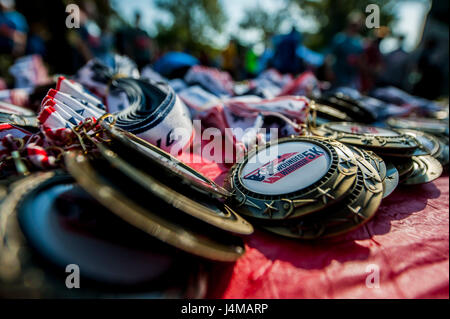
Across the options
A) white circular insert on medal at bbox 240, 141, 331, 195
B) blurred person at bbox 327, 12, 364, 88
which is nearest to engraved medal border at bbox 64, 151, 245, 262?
white circular insert on medal at bbox 240, 141, 331, 195

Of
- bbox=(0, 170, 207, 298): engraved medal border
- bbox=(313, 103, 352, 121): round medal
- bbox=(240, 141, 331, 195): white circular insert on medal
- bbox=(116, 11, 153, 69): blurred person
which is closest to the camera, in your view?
bbox=(0, 170, 207, 298): engraved medal border

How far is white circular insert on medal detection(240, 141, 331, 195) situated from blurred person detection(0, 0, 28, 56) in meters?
5.54

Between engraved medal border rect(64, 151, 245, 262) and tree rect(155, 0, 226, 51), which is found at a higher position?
tree rect(155, 0, 226, 51)

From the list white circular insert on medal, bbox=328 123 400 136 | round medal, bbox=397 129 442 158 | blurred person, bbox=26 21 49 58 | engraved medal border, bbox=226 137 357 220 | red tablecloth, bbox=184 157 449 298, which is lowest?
red tablecloth, bbox=184 157 449 298

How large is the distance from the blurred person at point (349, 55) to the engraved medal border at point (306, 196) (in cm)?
553

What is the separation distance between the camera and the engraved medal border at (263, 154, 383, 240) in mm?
1010

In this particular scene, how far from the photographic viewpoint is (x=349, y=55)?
575 cm

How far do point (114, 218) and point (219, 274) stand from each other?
1.50 ft

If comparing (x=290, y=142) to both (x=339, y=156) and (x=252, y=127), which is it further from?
(x=252, y=127)

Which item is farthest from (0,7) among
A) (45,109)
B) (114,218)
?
(114,218)

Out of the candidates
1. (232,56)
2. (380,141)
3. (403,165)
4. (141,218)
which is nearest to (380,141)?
(380,141)

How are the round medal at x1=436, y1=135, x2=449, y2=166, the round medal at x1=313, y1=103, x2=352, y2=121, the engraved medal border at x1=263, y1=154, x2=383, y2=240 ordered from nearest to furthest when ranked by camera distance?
the engraved medal border at x1=263, y1=154, x2=383, y2=240, the round medal at x1=436, y1=135, x2=449, y2=166, the round medal at x1=313, y1=103, x2=352, y2=121

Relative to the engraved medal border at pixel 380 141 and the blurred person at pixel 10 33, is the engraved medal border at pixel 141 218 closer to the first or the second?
the engraved medal border at pixel 380 141

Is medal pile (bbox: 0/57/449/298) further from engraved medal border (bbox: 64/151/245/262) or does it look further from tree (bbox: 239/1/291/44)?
tree (bbox: 239/1/291/44)
